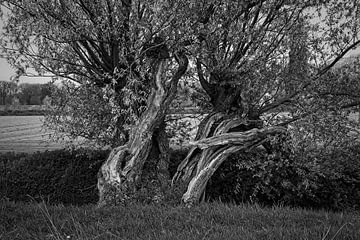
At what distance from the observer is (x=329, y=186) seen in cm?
617

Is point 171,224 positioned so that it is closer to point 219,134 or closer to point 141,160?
point 141,160

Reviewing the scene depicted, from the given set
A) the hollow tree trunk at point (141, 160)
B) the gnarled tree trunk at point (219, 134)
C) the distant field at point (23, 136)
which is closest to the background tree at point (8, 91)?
the distant field at point (23, 136)

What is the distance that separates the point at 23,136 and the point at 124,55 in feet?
63.1

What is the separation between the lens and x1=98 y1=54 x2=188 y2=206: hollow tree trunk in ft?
16.0

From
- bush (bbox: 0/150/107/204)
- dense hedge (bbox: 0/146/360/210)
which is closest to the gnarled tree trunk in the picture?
dense hedge (bbox: 0/146/360/210)

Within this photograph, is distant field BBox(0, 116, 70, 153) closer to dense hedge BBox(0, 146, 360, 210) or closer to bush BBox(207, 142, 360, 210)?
dense hedge BBox(0, 146, 360, 210)

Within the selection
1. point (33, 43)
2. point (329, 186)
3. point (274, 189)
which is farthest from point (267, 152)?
point (33, 43)

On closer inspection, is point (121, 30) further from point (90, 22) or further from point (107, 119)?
point (107, 119)

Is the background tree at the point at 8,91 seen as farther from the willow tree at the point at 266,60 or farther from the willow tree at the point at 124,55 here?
the willow tree at the point at 266,60

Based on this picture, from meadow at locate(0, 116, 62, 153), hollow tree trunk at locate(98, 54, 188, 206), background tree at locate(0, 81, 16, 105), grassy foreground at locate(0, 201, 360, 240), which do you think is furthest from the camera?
meadow at locate(0, 116, 62, 153)

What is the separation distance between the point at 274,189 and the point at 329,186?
3.78 feet

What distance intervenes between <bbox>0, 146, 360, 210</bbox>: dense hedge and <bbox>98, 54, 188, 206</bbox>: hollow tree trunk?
751 mm

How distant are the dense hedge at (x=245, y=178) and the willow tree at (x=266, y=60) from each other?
20.9 inches

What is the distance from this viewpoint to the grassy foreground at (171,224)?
276cm
